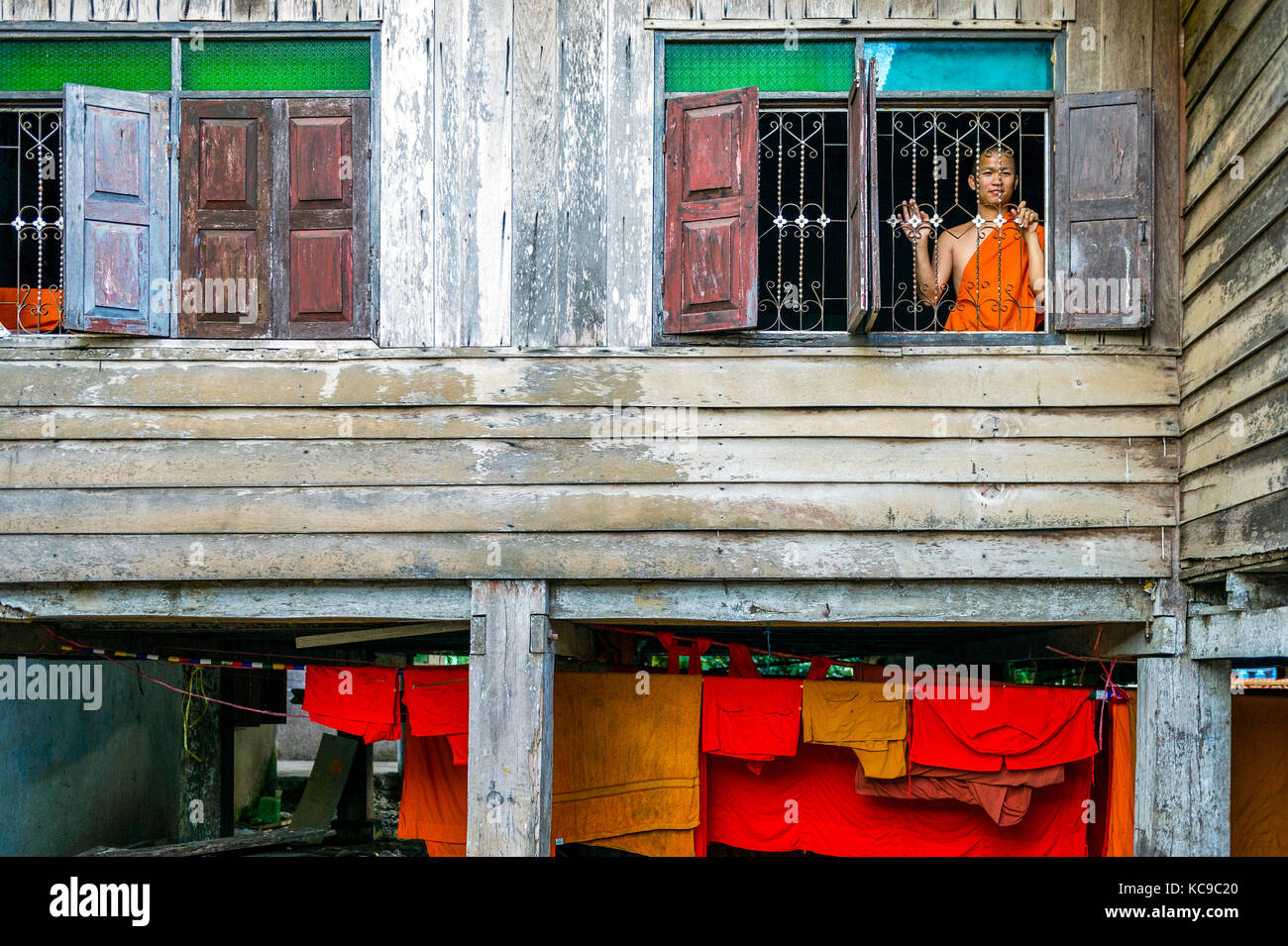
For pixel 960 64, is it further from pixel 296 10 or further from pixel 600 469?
pixel 296 10

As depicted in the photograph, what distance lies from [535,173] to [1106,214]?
3107mm

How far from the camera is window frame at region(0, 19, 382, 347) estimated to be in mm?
6367

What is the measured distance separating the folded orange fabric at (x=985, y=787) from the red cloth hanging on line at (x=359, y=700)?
3353mm

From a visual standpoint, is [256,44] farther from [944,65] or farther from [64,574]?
[944,65]

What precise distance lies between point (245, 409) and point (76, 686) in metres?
7.53

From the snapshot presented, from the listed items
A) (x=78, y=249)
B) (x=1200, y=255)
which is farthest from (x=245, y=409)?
(x=1200, y=255)

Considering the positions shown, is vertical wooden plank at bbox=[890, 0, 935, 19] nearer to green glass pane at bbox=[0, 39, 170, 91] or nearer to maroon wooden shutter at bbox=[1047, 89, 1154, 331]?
maroon wooden shutter at bbox=[1047, 89, 1154, 331]

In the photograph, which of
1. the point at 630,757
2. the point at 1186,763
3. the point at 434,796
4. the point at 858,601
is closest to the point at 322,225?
the point at 858,601

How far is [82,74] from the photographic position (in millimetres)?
6527

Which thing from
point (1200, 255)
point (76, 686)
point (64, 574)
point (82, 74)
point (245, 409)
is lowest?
point (76, 686)

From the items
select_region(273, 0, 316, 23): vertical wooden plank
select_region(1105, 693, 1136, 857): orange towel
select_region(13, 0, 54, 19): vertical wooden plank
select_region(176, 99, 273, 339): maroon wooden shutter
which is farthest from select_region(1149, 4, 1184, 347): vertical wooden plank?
select_region(13, 0, 54, 19): vertical wooden plank

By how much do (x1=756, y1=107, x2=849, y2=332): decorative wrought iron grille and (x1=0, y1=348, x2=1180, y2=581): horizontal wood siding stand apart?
72 cm

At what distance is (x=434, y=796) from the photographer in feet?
27.1
